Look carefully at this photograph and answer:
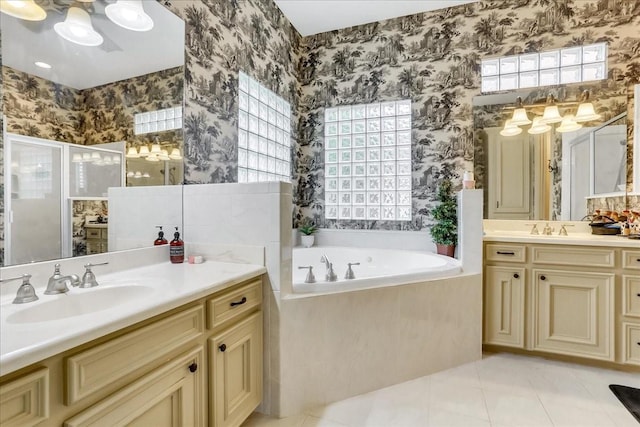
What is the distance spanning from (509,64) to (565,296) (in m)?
2.04

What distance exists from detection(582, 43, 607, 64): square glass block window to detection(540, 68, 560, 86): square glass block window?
8.0 inches

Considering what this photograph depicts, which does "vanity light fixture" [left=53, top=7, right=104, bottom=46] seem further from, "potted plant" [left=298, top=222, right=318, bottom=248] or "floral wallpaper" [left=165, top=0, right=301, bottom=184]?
"potted plant" [left=298, top=222, right=318, bottom=248]

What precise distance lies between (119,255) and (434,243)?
2.50 m

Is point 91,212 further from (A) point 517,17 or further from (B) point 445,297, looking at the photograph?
(A) point 517,17

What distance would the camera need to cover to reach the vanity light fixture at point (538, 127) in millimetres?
2762

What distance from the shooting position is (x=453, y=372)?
7.15 ft

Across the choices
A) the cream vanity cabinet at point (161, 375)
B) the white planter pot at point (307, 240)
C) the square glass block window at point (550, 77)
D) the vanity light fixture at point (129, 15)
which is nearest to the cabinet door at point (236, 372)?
the cream vanity cabinet at point (161, 375)

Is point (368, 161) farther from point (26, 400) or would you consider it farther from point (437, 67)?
point (26, 400)

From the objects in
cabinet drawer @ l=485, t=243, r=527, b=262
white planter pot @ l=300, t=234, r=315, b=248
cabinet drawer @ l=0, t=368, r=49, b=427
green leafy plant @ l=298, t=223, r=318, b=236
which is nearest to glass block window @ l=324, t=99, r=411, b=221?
green leafy plant @ l=298, t=223, r=318, b=236

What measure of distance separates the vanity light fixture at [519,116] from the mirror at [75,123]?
278cm

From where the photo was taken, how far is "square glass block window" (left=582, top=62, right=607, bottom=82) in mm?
2648

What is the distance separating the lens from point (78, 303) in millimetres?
1202

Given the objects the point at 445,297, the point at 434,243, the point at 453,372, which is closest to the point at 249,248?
the point at 445,297

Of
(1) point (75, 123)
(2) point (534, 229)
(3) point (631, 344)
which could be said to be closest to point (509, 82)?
(2) point (534, 229)
